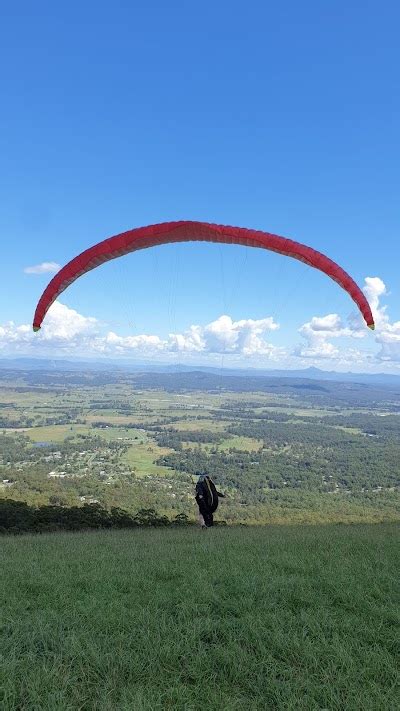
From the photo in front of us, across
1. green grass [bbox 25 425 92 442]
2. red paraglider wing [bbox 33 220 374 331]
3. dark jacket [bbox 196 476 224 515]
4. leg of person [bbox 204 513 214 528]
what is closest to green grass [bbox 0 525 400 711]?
dark jacket [bbox 196 476 224 515]

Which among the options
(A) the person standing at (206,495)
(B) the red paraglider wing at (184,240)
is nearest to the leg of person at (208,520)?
(A) the person standing at (206,495)

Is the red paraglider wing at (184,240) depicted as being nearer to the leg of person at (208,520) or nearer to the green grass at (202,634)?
the green grass at (202,634)

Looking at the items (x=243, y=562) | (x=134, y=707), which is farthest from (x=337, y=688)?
(x=243, y=562)

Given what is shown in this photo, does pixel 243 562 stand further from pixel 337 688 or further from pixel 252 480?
pixel 252 480

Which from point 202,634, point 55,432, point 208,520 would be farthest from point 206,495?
point 55,432

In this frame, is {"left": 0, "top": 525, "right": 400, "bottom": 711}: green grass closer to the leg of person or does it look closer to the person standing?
the person standing

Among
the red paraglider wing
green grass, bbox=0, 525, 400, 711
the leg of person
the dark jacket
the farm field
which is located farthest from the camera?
the farm field
